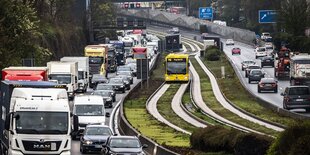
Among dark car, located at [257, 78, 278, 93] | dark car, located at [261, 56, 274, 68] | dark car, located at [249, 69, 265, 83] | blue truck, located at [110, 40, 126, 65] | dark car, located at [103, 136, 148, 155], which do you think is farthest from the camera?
blue truck, located at [110, 40, 126, 65]

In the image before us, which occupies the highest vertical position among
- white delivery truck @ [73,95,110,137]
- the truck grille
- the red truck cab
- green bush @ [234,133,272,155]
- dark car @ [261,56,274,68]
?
the red truck cab

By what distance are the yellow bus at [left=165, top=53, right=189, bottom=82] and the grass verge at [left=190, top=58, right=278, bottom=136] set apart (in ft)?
8.22

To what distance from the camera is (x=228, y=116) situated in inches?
2815

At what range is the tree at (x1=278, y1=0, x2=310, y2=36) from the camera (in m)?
128

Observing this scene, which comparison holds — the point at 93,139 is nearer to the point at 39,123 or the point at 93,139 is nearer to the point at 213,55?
the point at 39,123

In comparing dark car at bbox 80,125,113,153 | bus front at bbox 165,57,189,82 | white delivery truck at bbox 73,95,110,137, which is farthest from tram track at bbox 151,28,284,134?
dark car at bbox 80,125,113,153

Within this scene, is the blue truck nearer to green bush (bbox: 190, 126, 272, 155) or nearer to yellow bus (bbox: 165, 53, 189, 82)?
yellow bus (bbox: 165, 53, 189, 82)

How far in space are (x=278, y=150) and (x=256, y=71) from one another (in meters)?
76.4

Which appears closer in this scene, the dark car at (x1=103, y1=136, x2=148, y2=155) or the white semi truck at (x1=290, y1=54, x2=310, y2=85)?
the dark car at (x1=103, y1=136, x2=148, y2=155)

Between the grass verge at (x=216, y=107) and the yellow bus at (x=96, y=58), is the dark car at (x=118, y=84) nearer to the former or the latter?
the grass verge at (x=216, y=107)

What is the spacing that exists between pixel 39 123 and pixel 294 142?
1245 centimetres

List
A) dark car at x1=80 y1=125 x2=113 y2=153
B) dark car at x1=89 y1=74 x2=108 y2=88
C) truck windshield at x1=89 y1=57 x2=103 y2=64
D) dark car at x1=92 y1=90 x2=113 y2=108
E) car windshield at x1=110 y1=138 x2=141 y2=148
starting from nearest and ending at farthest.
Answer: car windshield at x1=110 y1=138 x2=141 y2=148 < dark car at x1=80 y1=125 x2=113 y2=153 < dark car at x1=92 y1=90 x2=113 y2=108 < dark car at x1=89 y1=74 x2=108 y2=88 < truck windshield at x1=89 y1=57 x2=103 y2=64

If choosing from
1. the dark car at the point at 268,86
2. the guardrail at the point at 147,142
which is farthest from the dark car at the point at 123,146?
the dark car at the point at 268,86

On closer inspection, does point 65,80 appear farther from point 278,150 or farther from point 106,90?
point 278,150
